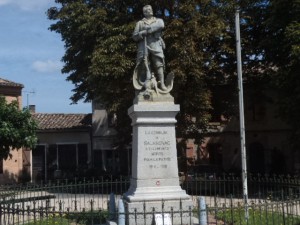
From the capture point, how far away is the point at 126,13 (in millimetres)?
23969

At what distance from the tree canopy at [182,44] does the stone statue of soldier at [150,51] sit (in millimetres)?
9269

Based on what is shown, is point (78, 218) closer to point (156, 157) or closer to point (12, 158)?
point (156, 157)

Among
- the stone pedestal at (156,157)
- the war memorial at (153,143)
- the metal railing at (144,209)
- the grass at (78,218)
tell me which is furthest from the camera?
the stone pedestal at (156,157)

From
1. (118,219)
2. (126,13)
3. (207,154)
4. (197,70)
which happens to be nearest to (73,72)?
(126,13)

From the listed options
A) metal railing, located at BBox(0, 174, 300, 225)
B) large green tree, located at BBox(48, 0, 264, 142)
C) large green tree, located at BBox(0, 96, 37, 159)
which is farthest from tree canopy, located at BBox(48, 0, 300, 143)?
metal railing, located at BBox(0, 174, 300, 225)

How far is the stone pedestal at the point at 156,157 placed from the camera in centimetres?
1115

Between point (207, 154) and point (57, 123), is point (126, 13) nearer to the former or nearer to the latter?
point (207, 154)

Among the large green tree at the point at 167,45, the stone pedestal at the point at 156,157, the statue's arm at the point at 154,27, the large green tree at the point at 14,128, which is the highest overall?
the large green tree at the point at 167,45

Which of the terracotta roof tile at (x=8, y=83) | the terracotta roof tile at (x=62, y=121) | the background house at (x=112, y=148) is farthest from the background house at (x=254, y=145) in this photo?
the terracotta roof tile at (x=8, y=83)

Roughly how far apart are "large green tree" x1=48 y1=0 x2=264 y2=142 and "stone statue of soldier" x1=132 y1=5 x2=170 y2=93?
9.24 meters

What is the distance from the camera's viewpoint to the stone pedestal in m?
11.1

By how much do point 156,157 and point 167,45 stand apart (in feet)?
39.1

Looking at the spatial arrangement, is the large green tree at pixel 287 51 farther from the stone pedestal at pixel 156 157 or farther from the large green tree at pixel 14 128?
the large green tree at pixel 14 128

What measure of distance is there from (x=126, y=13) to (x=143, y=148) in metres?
13.8
